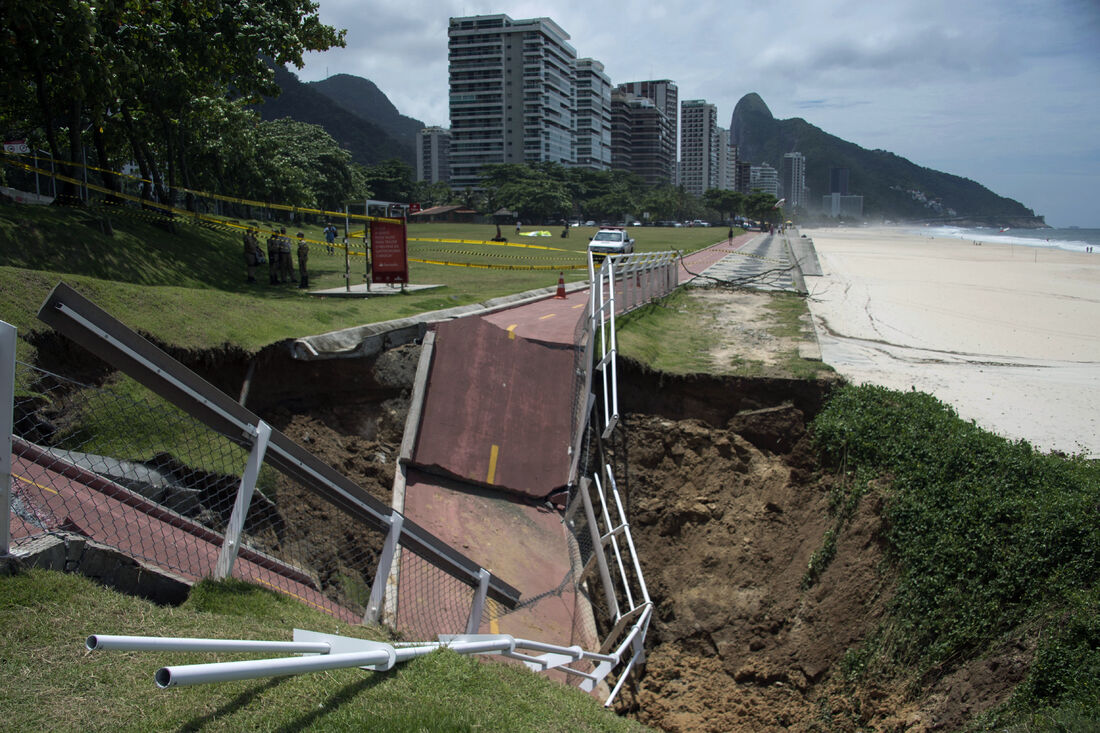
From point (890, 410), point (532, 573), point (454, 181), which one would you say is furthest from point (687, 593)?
point (454, 181)

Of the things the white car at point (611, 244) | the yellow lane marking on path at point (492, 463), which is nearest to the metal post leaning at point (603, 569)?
the yellow lane marking on path at point (492, 463)

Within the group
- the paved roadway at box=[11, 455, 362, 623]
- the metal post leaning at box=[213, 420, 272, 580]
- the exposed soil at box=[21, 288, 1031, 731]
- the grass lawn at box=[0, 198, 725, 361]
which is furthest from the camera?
the grass lawn at box=[0, 198, 725, 361]

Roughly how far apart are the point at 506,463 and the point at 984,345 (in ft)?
41.9

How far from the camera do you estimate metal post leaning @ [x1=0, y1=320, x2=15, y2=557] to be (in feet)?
10.6

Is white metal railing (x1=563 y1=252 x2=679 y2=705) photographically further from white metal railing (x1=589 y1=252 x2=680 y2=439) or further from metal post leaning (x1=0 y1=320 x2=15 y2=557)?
metal post leaning (x1=0 y1=320 x2=15 y2=557)

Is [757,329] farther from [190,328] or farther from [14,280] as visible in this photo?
[14,280]

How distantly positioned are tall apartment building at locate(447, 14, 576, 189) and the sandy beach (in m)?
148

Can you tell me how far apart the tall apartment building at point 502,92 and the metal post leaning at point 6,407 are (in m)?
172

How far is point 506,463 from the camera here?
39.1ft

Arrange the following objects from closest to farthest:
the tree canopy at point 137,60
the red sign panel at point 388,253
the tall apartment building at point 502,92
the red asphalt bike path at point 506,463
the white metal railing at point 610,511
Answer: the white metal railing at point 610,511 → the red asphalt bike path at point 506,463 → the tree canopy at point 137,60 → the red sign panel at point 388,253 → the tall apartment building at point 502,92

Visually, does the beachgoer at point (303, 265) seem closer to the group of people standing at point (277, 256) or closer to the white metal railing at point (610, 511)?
the group of people standing at point (277, 256)

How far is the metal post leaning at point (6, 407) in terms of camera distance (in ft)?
10.6

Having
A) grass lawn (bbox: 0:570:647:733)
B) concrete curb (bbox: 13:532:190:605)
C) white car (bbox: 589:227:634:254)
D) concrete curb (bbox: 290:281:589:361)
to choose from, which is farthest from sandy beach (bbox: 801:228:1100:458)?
concrete curb (bbox: 13:532:190:605)

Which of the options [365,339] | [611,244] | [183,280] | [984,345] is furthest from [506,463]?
[611,244]
